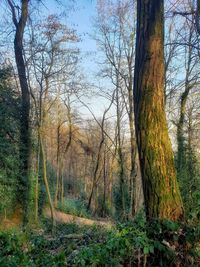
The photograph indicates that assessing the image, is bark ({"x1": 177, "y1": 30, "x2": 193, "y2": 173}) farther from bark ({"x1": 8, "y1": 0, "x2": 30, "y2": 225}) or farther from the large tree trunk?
the large tree trunk

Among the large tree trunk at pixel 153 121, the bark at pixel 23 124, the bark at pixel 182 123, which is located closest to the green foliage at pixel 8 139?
the bark at pixel 23 124

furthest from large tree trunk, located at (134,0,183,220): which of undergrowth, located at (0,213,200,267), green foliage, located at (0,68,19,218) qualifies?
green foliage, located at (0,68,19,218)

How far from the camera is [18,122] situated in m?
12.4

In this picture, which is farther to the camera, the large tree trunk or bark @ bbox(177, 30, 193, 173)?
bark @ bbox(177, 30, 193, 173)

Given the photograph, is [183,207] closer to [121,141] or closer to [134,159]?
[134,159]

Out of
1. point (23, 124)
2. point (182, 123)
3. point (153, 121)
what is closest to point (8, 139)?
point (23, 124)

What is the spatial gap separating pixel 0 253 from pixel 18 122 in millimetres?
9875

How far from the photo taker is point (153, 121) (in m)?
4.23

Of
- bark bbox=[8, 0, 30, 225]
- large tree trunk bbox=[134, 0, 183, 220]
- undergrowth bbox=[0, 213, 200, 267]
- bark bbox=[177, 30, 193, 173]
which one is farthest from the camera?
bark bbox=[177, 30, 193, 173]

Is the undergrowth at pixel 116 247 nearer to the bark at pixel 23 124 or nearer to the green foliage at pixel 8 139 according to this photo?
the green foliage at pixel 8 139

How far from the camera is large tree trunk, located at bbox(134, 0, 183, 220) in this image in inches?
157

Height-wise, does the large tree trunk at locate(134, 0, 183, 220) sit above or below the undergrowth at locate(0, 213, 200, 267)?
above

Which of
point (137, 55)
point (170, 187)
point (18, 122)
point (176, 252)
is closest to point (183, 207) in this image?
point (170, 187)

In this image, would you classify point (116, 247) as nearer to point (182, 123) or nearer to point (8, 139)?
point (8, 139)
